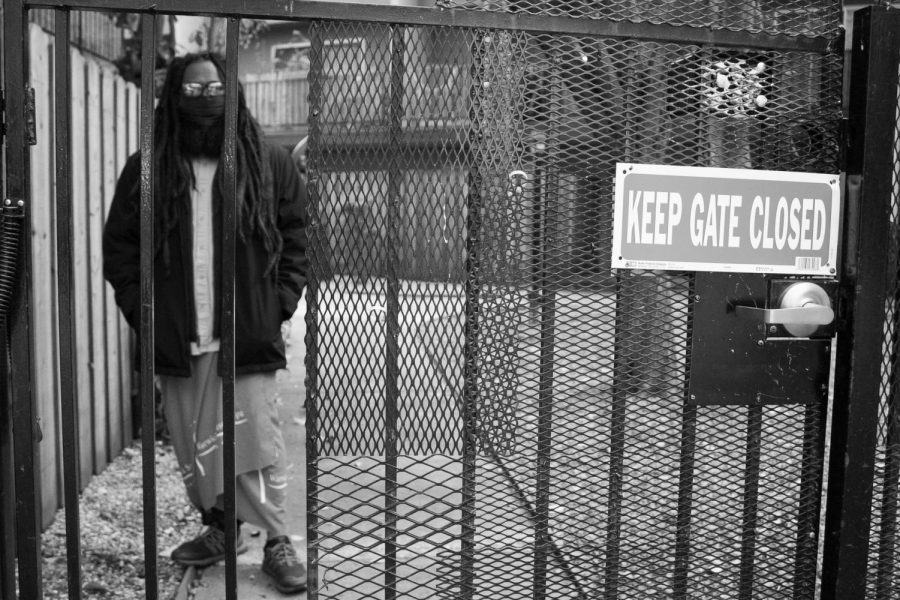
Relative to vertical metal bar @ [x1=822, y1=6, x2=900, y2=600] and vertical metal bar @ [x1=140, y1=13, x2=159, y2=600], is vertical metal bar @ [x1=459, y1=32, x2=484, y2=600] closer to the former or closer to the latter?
vertical metal bar @ [x1=140, y1=13, x2=159, y2=600]

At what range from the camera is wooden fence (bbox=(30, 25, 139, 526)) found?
376 centimetres

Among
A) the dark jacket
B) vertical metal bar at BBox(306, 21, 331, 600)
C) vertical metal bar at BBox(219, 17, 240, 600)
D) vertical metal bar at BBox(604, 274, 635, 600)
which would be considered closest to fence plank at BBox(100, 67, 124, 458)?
the dark jacket

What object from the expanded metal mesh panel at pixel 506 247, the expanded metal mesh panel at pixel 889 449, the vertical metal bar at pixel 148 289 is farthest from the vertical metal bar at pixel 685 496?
the vertical metal bar at pixel 148 289

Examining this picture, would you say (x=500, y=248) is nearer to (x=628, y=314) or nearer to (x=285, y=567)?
(x=628, y=314)

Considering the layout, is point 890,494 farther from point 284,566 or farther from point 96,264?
point 96,264

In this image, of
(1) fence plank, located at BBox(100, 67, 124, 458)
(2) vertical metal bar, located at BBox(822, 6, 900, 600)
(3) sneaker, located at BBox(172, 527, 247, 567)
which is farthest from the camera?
(1) fence plank, located at BBox(100, 67, 124, 458)

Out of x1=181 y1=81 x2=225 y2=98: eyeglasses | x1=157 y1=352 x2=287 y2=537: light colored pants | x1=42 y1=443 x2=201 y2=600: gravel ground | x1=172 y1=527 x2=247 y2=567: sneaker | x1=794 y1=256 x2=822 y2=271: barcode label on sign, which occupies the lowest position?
x1=42 y1=443 x2=201 y2=600: gravel ground

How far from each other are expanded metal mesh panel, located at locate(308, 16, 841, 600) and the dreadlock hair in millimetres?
1315

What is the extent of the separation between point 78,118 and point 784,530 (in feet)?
12.7

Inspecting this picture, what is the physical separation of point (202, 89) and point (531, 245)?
70.7 inches

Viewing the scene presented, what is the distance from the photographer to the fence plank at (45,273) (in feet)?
12.1

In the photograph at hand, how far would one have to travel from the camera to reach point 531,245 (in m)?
2.05

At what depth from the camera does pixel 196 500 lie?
3.42 metres

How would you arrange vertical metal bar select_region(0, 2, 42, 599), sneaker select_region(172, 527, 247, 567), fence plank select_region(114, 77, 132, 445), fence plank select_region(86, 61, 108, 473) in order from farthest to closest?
fence plank select_region(114, 77, 132, 445) → fence plank select_region(86, 61, 108, 473) → sneaker select_region(172, 527, 247, 567) → vertical metal bar select_region(0, 2, 42, 599)
